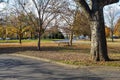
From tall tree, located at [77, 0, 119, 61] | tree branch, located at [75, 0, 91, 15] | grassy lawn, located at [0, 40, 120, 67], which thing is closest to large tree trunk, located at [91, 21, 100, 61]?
tall tree, located at [77, 0, 119, 61]

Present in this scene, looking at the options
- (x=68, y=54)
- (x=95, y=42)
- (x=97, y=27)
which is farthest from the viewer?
(x=68, y=54)

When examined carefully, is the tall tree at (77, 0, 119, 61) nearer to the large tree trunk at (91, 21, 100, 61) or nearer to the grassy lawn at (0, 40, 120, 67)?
the large tree trunk at (91, 21, 100, 61)

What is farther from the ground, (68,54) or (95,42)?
(95,42)

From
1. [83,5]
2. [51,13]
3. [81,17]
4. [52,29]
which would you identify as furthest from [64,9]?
[83,5]

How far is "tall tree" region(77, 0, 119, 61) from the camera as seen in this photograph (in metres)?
17.4

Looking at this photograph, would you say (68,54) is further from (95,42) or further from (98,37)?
(98,37)

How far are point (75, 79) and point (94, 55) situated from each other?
6557 mm

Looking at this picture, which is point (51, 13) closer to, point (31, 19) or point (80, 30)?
point (31, 19)

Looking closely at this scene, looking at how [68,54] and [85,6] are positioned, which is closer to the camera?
[85,6]

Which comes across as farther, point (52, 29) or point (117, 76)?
point (52, 29)

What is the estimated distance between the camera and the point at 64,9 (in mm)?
33000

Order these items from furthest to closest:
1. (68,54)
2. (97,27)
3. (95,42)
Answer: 1. (68,54)
2. (95,42)
3. (97,27)

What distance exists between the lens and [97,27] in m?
17.5

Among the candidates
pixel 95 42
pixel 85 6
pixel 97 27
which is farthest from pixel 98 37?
pixel 85 6
